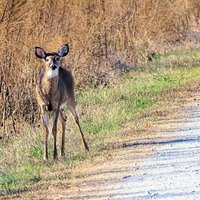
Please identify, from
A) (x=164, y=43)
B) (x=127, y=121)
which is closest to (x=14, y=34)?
(x=127, y=121)

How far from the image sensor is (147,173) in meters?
10.6

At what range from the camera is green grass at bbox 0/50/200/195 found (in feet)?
37.7

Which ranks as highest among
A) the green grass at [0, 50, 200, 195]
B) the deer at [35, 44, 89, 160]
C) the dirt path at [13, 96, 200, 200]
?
the deer at [35, 44, 89, 160]

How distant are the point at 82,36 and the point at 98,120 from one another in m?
5.26

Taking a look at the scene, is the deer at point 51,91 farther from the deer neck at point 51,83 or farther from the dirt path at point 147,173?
the dirt path at point 147,173

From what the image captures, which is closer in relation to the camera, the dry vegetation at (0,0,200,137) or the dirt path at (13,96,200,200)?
the dirt path at (13,96,200,200)

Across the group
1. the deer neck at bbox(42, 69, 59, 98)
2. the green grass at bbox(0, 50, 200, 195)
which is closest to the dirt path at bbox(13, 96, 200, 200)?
the green grass at bbox(0, 50, 200, 195)

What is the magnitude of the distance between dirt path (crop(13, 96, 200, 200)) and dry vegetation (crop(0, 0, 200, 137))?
13.3ft

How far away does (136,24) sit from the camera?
24.1 m

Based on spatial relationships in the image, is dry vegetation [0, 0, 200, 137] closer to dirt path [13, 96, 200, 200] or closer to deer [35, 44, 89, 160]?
deer [35, 44, 89, 160]

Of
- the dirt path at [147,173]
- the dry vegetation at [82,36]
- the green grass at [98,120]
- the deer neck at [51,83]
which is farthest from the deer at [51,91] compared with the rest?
the dry vegetation at [82,36]

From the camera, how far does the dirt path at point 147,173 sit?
9609 millimetres

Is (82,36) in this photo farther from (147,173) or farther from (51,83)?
(147,173)

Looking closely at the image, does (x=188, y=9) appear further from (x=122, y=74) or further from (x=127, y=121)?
(x=127, y=121)
